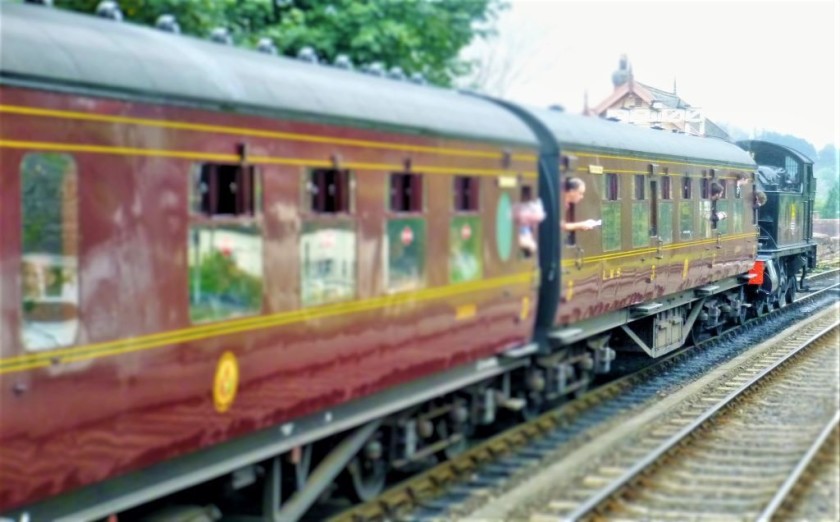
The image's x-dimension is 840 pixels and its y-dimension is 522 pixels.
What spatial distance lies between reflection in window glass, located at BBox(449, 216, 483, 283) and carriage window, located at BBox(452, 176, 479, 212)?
9 cm

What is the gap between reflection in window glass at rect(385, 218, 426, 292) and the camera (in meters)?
8.11

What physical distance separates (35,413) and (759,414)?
32.0ft

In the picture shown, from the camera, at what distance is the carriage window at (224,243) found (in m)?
6.12

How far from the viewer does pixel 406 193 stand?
840 centimetres

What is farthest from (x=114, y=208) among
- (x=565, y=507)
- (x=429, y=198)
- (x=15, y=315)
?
(x=565, y=507)

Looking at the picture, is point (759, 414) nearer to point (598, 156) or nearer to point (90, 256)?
point (598, 156)

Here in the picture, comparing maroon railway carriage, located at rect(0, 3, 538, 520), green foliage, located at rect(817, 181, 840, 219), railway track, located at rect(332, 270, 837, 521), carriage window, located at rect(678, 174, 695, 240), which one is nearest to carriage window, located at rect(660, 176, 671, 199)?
Result: carriage window, located at rect(678, 174, 695, 240)

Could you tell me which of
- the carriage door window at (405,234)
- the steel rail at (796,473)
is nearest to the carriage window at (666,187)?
the steel rail at (796,473)

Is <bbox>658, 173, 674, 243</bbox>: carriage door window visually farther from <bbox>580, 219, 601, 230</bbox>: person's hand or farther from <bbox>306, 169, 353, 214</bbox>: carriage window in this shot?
<bbox>306, 169, 353, 214</bbox>: carriage window

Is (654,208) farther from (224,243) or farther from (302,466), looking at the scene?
(224,243)

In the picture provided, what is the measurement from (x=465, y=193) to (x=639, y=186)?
5352 mm

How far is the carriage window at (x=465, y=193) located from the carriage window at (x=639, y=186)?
4.94 meters

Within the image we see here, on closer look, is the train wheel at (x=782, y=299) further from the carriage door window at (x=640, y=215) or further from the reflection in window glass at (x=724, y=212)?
the carriage door window at (x=640, y=215)

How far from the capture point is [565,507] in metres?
8.99
